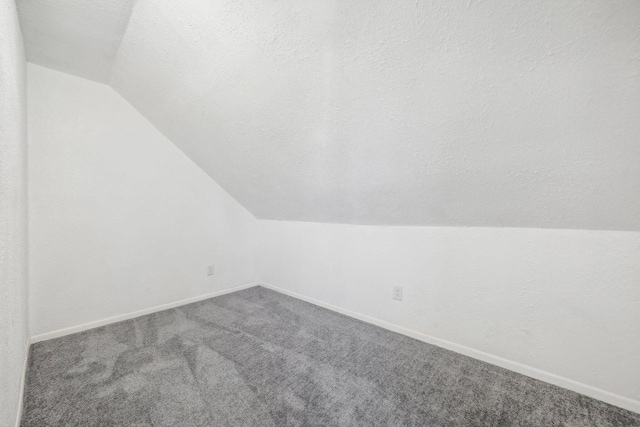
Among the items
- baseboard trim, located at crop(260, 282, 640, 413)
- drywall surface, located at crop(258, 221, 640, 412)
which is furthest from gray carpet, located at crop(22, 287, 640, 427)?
drywall surface, located at crop(258, 221, 640, 412)

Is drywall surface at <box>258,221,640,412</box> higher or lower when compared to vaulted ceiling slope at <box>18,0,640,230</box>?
lower

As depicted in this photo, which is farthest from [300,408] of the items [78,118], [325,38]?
[78,118]

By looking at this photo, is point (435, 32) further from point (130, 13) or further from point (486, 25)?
point (130, 13)

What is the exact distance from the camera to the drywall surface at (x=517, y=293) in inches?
51.7

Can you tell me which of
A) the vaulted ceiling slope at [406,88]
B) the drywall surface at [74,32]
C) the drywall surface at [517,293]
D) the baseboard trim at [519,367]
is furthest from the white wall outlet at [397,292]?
the drywall surface at [74,32]

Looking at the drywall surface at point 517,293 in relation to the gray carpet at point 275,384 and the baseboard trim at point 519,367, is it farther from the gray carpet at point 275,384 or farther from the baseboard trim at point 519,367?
the gray carpet at point 275,384

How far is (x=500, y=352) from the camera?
165 cm

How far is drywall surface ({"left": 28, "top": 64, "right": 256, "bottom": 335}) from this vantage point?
1.86 meters

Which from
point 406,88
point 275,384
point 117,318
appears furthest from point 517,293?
point 117,318

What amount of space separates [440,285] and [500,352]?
20.1 inches

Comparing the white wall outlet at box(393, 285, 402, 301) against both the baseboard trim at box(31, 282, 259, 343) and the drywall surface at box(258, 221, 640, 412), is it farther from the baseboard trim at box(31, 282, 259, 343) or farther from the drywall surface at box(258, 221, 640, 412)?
the baseboard trim at box(31, 282, 259, 343)

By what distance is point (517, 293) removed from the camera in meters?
1.58

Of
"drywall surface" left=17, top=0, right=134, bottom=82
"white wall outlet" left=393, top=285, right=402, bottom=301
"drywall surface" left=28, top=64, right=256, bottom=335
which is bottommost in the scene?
"white wall outlet" left=393, top=285, right=402, bottom=301

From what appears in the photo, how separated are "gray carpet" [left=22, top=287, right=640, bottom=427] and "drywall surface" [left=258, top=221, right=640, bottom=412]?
0.47ft
